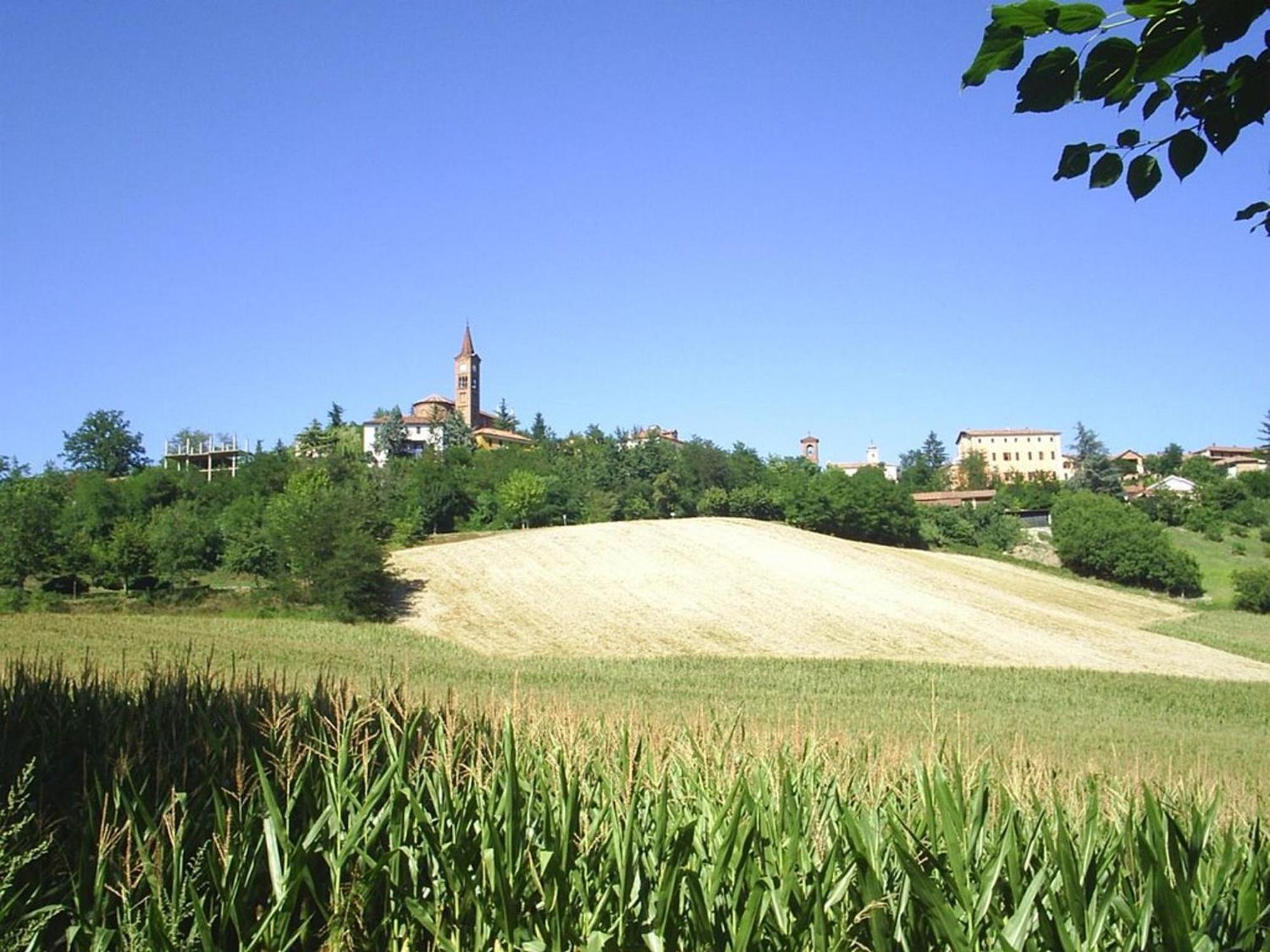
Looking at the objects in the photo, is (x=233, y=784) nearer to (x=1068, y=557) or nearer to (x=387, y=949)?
(x=387, y=949)

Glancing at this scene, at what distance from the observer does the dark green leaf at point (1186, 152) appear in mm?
2555

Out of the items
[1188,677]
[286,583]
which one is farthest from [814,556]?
[286,583]

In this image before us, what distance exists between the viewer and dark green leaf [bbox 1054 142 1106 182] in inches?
106

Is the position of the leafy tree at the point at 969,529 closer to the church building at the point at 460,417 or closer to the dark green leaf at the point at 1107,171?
the church building at the point at 460,417

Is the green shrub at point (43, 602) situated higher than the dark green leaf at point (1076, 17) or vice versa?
the dark green leaf at point (1076, 17)

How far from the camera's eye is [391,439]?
112 metres

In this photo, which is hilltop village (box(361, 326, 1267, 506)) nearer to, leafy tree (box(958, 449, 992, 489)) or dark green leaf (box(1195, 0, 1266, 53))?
leafy tree (box(958, 449, 992, 489))

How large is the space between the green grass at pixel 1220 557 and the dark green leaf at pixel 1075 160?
65969mm

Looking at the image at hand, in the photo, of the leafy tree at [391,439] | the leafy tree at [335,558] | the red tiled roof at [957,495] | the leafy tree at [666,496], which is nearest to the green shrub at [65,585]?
the leafy tree at [335,558]

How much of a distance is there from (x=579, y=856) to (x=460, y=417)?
12043 cm

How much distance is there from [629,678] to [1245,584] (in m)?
47.9

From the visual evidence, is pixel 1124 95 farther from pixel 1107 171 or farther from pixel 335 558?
pixel 335 558

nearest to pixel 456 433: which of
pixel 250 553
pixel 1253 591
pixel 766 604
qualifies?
pixel 250 553

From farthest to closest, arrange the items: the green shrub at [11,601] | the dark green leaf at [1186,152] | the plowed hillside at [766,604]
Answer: the green shrub at [11,601] → the plowed hillside at [766,604] → the dark green leaf at [1186,152]
